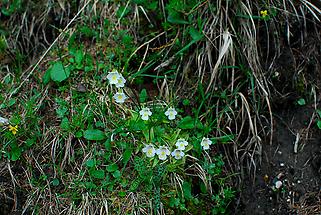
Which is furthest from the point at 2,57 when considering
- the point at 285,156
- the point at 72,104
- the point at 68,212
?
the point at 285,156

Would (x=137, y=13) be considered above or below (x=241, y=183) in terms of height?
above

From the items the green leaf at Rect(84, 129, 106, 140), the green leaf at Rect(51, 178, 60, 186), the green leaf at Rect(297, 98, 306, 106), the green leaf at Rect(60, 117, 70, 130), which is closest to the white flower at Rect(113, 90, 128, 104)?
the green leaf at Rect(84, 129, 106, 140)

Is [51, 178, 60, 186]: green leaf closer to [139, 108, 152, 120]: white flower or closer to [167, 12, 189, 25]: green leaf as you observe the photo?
[139, 108, 152, 120]: white flower

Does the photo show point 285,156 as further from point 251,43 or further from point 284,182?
point 251,43

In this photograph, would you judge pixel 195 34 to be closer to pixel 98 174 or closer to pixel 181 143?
pixel 181 143

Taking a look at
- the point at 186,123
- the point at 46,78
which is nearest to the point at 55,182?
the point at 46,78
